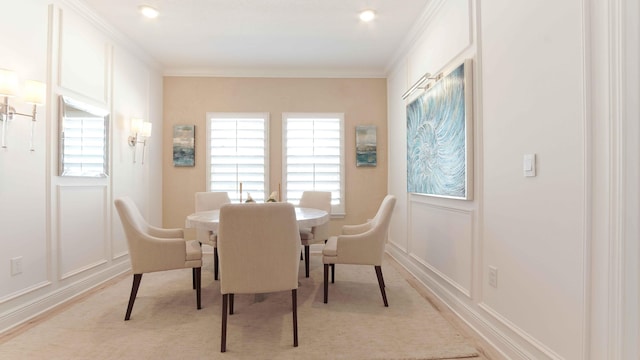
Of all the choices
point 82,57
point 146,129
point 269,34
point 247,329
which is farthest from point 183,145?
point 247,329

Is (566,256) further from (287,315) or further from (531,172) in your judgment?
(287,315)

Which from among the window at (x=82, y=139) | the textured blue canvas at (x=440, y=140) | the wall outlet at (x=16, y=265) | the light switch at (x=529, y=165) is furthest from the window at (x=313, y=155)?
the light switch at (x=529, y=165)

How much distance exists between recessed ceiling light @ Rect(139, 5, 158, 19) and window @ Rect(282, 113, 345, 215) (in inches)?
82.3

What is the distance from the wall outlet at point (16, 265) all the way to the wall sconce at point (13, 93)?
0.85 metres

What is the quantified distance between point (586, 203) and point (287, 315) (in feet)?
6.83

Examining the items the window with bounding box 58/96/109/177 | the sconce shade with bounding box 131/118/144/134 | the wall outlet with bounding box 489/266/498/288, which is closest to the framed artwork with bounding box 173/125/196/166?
the sconce shade with bounding box 131/118/144/134

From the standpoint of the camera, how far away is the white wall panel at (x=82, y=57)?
2881 millimetres

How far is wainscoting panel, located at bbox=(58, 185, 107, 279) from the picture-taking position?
287 centimetres

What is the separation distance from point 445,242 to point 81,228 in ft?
11.3

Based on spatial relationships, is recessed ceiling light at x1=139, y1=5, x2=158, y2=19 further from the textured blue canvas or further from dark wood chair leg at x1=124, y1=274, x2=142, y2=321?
the textured blue canvas

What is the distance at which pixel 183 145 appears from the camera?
4.77 meters

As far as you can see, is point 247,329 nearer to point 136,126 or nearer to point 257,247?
point 257,247

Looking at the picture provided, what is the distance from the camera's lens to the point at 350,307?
2701 millimetres

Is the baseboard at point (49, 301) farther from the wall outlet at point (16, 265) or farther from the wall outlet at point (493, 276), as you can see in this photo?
the wall outlet at point (493, 276)
